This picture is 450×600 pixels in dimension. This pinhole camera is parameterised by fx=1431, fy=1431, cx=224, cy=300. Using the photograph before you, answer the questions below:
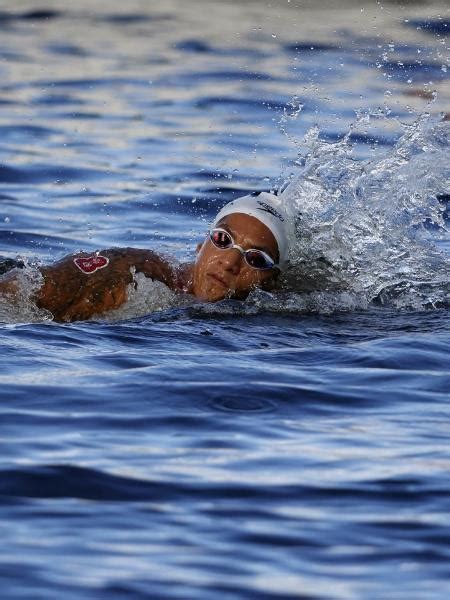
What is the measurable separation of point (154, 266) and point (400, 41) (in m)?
12.2

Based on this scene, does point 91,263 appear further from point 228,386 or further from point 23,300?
point 228,386

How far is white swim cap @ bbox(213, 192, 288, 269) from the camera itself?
361 inches

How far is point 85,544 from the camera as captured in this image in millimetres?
4793

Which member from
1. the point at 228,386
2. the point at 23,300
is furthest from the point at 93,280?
the point at 228,386

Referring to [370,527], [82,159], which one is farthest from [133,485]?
[82,159]

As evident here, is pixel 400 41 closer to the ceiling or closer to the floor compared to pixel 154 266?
closer to the ceiling

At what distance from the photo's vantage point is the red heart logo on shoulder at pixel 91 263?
8.71 metres

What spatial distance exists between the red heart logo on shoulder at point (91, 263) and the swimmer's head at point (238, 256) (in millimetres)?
580

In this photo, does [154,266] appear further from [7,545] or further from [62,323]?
[7,545]

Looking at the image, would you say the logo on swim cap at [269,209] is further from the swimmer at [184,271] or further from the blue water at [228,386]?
the blue water at [228,386]

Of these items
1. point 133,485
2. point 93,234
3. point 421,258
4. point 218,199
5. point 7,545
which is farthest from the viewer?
point 218,199

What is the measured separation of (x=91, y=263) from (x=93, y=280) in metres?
0.15

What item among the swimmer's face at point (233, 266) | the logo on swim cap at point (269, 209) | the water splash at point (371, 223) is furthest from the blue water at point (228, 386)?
the logo on swim cap at point (269, 209)

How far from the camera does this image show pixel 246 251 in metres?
8.89
